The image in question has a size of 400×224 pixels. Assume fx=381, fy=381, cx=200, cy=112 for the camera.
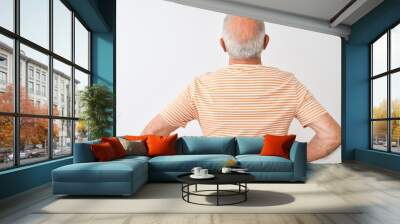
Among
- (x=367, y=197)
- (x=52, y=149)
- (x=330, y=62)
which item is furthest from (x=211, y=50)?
(x=367, y=197)

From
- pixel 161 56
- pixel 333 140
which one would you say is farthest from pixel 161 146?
pixel 333 140

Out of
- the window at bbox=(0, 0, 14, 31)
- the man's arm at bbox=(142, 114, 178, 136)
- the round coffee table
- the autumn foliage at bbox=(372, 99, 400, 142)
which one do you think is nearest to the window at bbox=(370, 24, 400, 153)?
the autumn foliage at bbox=(372, 99, 400, 142)

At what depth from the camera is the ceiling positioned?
7379 mm

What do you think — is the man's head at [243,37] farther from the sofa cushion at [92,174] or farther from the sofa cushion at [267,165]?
the sofa cushion at [92,174]

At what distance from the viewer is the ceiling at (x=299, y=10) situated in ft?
24.2

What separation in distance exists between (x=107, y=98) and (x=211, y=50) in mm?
2460

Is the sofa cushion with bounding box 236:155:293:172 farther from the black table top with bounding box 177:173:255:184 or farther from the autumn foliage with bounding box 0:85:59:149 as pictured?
the autumn foliage with bounding box 0:85:59:149

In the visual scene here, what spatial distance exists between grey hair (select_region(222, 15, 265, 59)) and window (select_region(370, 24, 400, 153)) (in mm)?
2767

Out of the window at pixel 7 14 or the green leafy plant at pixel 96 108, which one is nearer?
the window at pixel 7 14

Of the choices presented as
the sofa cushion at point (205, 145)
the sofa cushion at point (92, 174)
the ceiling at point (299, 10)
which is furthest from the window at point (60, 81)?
the ceiling at point (299, 10)

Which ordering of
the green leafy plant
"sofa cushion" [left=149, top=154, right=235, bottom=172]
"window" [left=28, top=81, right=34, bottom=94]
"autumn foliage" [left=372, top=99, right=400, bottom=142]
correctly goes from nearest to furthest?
"window" [left=28, top=81, right=34, bottom=94] < "sofa cushion" [left=149, top=154, right=235, bottom=172] < the green leafy plant < "autumn foliage" [left=372, top=99, right=400, bottom=142]

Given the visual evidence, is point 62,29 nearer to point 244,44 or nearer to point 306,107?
point 244,44

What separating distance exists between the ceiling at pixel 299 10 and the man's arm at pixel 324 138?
1.99 metres

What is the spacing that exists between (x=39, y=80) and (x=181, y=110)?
10.3 feet
